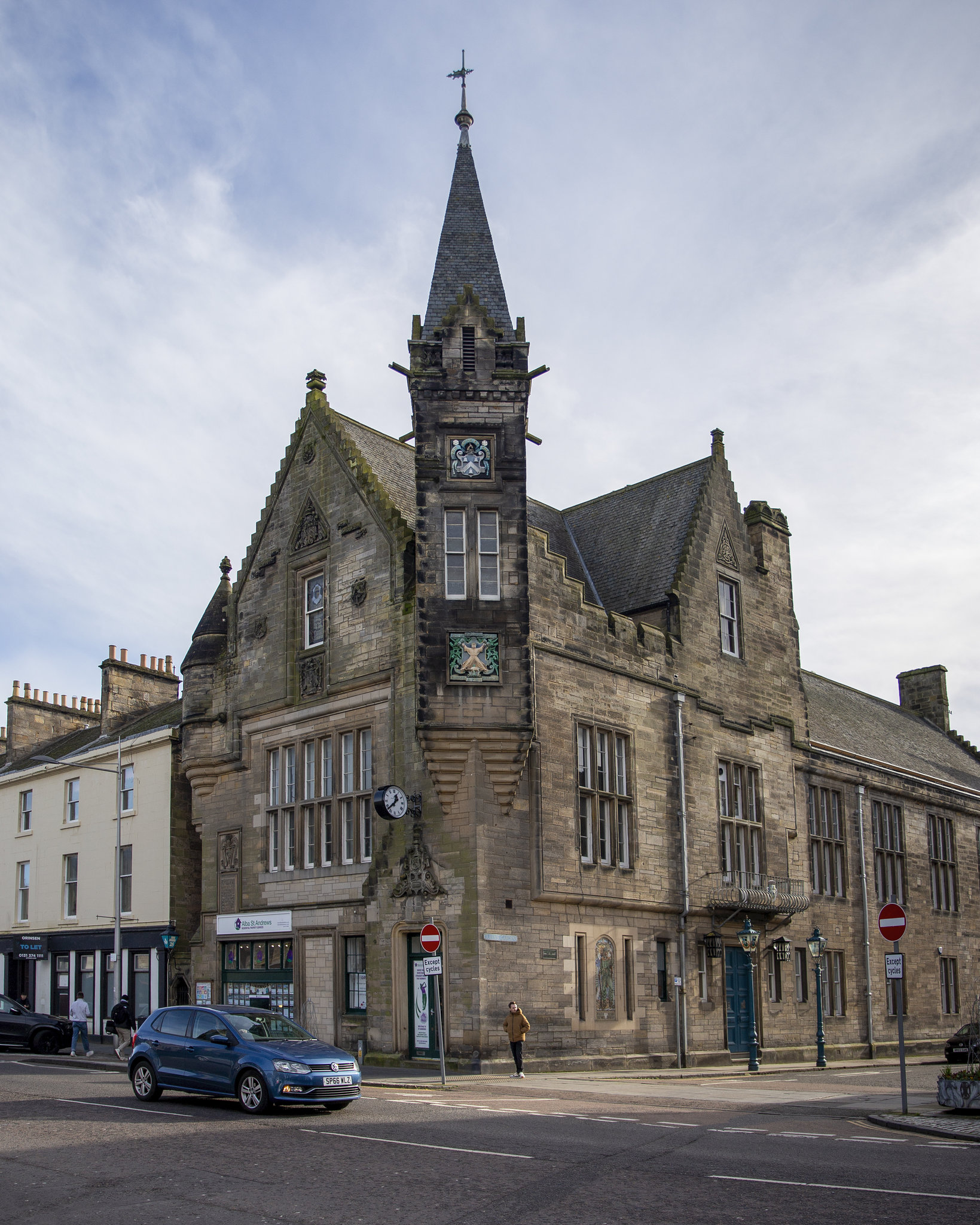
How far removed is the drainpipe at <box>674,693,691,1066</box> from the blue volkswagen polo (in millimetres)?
13790

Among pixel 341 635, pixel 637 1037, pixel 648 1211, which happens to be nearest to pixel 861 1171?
pixel 648 1211

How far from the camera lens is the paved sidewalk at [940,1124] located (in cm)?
1428

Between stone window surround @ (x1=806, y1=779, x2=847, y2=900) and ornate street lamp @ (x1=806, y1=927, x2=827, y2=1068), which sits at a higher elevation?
stone window surround @ (x1=806, y1=779, x2=847, y2=900)

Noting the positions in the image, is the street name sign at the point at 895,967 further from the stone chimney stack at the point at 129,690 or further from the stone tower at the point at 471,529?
the stone chimney stack at the point at 129,690

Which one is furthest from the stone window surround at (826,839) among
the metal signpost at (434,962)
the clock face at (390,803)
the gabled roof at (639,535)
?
the metal signpost at (434,962)

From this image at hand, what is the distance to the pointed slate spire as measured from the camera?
28250mm

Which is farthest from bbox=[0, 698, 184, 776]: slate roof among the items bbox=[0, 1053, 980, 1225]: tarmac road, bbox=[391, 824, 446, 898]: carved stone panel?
bbox=[0, 1053, 980, 1225]: tarmac road

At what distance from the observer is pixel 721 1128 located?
14.7 m

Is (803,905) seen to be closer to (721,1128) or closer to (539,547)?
(539,547)

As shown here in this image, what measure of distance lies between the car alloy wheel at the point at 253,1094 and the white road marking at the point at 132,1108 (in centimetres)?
65

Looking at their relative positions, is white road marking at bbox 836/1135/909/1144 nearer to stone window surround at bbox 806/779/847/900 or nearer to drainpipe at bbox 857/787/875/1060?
stone window surround at bbox 806/779/847/900

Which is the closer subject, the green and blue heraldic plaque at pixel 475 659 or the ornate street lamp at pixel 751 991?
the green and blue heraldic plaque at pixel 475 659

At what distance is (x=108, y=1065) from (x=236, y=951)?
14.3 feet

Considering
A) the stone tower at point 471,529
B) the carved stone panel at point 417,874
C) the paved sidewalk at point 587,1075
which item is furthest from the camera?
the stone tower at point 471,529
